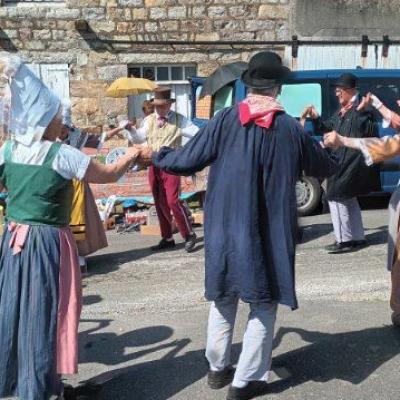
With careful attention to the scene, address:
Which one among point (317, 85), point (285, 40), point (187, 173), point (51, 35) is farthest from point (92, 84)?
point (187, 173)

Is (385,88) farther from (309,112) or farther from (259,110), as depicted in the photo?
(259,110)

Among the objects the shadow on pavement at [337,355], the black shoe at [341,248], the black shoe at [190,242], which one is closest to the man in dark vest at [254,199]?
the shadow on pavement at [337,355]

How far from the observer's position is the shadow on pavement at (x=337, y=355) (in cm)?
387

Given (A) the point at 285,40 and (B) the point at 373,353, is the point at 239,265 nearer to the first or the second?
(B) the point at 373,353

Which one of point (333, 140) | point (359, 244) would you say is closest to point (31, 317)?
point (333, 140)

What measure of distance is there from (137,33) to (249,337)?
34.8 feet

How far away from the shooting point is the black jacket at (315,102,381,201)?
6.35 m

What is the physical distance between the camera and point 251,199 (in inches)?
133

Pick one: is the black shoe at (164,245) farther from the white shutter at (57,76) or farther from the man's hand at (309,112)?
the white shutter at (57,76)

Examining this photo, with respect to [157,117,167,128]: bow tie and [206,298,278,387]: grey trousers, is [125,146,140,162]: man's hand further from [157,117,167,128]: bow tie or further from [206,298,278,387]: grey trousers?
[157,117,167,128]: bow tie

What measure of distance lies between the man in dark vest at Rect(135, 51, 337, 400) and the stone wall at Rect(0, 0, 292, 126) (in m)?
9.99

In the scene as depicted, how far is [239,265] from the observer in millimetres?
3451

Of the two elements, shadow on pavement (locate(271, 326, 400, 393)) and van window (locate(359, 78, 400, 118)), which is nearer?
shadow on pavement (locate(271, 326, 400, 393))

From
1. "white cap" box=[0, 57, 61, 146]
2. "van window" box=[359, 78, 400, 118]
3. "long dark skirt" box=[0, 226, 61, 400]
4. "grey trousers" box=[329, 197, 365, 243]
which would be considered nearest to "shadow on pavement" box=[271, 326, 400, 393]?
"long dark skirt" box=[0, 226, 61, 400]
